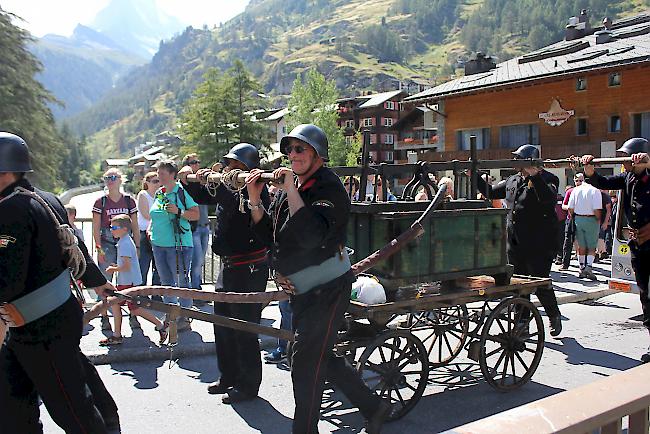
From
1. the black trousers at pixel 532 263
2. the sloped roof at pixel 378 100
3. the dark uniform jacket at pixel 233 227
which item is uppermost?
the sloped roof at pixel 378 100

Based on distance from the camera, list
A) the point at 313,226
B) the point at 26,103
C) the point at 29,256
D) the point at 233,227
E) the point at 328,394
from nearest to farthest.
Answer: the point at 29,256, the point at 313,226, the point at 233,227, the point at 328,394, the point at 26,103

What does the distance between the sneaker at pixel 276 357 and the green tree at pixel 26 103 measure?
30.8 m

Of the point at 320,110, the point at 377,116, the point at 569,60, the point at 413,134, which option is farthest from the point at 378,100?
the point at 569,60

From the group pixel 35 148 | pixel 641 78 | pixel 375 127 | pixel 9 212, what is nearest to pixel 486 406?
pixel 9 212

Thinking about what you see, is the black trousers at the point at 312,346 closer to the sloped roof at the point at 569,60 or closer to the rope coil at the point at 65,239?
the rope coil at the point at 65,239

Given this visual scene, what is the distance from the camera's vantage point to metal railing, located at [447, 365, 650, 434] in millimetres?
1744

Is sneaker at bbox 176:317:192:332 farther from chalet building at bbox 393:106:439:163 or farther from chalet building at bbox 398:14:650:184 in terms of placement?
chalet building at bbox 393:106:439:163

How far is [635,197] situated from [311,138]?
4.00m

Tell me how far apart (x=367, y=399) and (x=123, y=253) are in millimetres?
3989

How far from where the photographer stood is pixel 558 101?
32.2 meters

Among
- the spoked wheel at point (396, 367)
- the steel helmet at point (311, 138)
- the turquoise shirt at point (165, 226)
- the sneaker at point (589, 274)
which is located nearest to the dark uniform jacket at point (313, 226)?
the steel helmet at point (311, 138)

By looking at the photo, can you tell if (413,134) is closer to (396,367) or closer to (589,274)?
(589,274)

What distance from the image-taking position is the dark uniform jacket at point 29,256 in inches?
134

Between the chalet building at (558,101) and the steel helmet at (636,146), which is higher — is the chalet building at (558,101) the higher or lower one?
the higher one
